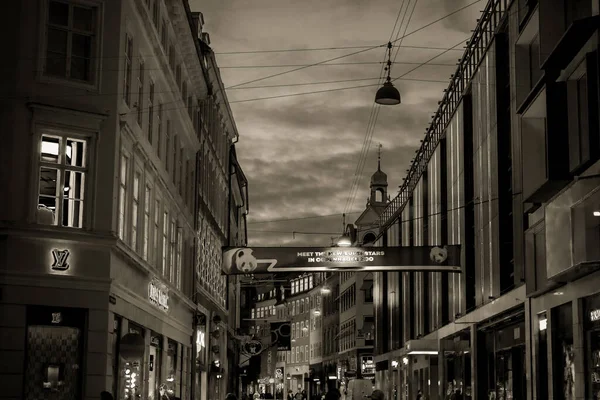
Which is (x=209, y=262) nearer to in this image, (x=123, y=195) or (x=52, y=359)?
(x=123, y=195)

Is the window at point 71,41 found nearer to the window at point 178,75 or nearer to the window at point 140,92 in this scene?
the window at point 140,92

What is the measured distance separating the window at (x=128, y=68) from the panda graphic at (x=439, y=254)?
17.3 m

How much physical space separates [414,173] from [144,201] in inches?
1279

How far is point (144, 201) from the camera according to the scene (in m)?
27.9

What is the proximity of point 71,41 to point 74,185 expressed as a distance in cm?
319

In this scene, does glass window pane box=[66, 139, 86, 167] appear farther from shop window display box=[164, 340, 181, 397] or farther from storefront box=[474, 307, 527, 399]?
storefront box=[474, 307, 527, 399]

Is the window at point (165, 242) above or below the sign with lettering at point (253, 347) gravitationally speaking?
above

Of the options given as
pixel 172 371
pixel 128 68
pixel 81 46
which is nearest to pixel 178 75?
pixel 172 371

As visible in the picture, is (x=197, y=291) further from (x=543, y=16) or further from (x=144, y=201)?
(x=543, y=16)

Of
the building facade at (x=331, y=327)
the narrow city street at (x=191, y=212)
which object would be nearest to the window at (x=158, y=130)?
the narrow city street at (x=191, y=212)

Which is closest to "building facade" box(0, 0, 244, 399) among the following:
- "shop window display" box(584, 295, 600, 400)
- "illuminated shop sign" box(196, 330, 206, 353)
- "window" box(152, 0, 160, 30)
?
"window" box(152, 0, 160, 30)

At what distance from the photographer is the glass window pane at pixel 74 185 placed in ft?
73.0

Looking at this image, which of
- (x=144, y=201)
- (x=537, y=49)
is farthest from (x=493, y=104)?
(x=144, y=201)

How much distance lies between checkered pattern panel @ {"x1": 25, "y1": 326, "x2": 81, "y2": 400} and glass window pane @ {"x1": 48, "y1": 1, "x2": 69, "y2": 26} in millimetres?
6663
